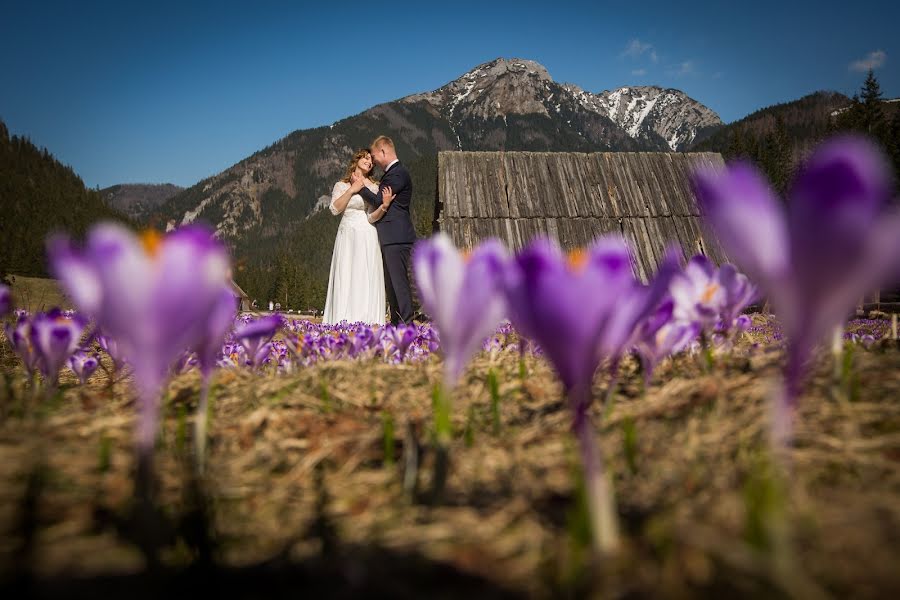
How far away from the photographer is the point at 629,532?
855 millimetres

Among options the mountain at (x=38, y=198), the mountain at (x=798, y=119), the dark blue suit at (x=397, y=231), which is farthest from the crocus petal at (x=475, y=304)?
the mountain at (x=798, y=119)

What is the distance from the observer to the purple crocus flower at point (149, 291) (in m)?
0.75

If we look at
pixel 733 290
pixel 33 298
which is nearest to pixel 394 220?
pixel 733 290

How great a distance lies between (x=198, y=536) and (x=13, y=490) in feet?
1.62

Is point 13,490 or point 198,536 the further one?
point 13,490

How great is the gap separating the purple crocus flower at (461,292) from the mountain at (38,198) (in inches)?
4138

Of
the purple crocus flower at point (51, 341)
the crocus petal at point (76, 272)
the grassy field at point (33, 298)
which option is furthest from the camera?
the grassy field at point (33, 298)

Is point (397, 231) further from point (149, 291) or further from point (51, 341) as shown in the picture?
point (149, 291)

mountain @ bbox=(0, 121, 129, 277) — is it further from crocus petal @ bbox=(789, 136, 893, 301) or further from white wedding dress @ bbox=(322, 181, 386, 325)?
crocus petal @ bbox=(789, 136, 893, 301)

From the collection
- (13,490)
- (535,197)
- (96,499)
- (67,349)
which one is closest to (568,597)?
(96,499)

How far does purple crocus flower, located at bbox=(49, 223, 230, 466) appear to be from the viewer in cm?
75

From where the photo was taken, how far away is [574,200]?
21.2 m

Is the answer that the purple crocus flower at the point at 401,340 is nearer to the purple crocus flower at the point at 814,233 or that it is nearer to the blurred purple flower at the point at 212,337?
the blurred purple flower at the point at 212,337

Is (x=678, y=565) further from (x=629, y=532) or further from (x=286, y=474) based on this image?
(x=286, y=474)
